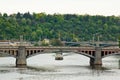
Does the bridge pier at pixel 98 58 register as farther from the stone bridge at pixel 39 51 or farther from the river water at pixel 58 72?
the river water at pixel 58 72

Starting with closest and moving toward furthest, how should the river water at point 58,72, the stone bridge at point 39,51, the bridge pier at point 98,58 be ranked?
the river water at point 58,72 → the stone bridge at point 39,51 → the bridge pier at point 98,58

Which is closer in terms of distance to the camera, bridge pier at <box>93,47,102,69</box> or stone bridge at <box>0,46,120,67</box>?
stone bridge at <box>0,46,120,67</box>

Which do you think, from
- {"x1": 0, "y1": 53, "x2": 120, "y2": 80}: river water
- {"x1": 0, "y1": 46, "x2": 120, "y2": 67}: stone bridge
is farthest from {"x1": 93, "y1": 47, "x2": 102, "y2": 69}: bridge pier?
{"x1": 0, "y1": 53, "x2": 120, "y2": 80}: river water

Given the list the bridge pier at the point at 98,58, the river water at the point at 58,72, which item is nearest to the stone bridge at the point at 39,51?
the bridge pier at the point at 98,58

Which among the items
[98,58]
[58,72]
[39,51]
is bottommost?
[58,72]

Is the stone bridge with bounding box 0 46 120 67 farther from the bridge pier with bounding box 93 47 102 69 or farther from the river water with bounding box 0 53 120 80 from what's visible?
the river water with bounding box 0 53 120 80

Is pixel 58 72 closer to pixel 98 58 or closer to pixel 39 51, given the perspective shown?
pixel 39 51

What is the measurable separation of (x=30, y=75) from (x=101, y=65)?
1075 inches

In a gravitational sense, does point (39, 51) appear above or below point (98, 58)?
above

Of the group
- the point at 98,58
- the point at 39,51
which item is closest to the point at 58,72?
the point at 39,51

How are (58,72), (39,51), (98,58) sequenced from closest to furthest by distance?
(58,72) → (39,51) → (98,58)

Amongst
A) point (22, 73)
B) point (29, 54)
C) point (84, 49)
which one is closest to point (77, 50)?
point (84, 49)

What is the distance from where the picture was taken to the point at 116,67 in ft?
455

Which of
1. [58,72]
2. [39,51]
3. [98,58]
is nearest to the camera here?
[58,72]
